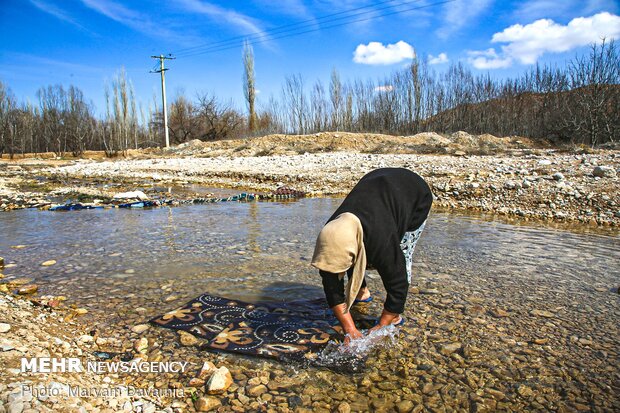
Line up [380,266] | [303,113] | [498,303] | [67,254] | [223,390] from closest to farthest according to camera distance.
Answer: [223,390]
[380,266]
[498,303]
[67,254]
[303,113]

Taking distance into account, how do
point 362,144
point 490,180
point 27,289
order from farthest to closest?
point 362,144 < point 490,180 < point 27,289

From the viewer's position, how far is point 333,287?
2.29 metres

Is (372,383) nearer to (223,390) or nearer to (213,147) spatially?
(223,390)

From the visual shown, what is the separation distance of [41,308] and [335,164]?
12211mm

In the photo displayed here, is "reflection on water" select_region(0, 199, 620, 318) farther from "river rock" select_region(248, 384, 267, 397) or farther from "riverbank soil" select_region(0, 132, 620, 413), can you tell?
"river rock" select_region(248, 384, 267, 397)

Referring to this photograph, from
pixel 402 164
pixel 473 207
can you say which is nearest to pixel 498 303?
pixel 473 207

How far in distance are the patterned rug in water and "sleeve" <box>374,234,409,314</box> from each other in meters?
0.45

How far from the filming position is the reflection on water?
146 inches

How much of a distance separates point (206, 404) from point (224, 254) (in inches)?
115

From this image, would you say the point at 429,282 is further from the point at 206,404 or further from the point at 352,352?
the point at 206,404

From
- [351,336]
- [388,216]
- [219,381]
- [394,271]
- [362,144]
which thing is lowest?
[219,381]

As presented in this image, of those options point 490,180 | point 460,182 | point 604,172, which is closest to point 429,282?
point 460,182

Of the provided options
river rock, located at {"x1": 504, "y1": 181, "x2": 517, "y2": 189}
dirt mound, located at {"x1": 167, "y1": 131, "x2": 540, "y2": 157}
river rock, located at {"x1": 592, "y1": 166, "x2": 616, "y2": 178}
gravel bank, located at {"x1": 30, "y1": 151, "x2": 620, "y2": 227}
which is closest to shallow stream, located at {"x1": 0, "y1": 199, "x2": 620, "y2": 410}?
Result: gravel bank, located at {"x1": 30, "y1": 151, "x2": 620, "y2": 227}

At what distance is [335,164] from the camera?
1459 centimetres
